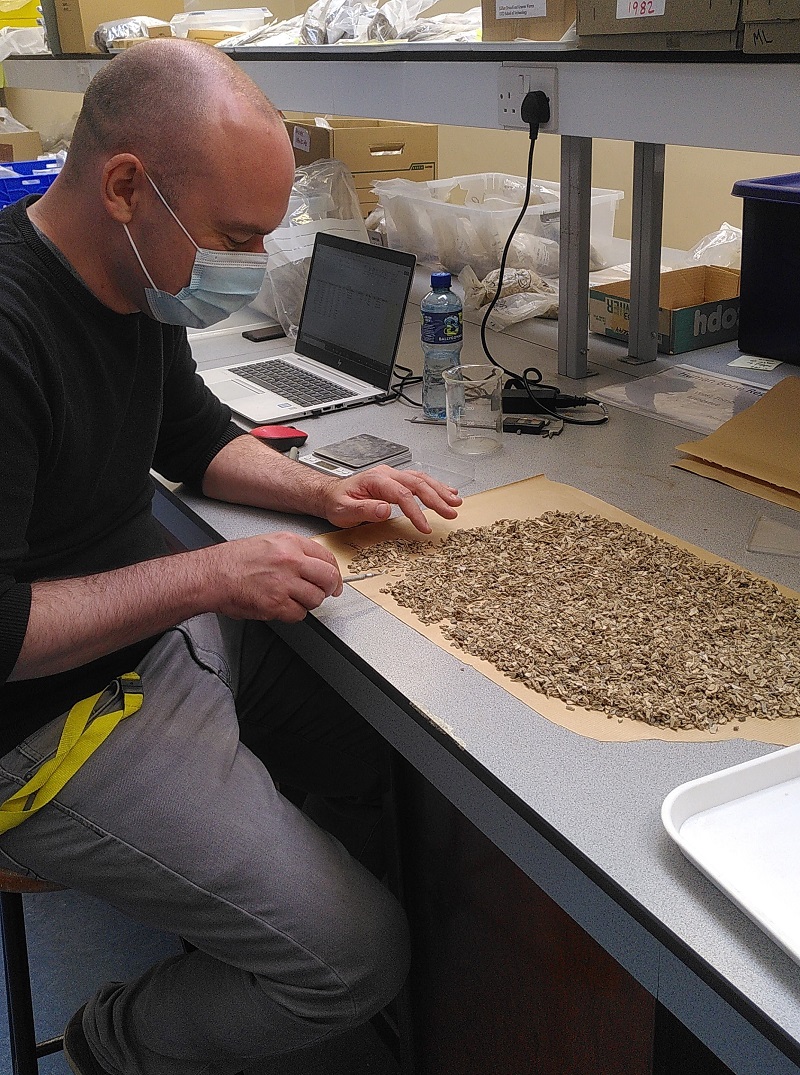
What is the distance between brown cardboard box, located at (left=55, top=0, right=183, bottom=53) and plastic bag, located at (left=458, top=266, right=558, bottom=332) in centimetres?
138

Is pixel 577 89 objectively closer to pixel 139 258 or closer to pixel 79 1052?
pixel 139 258

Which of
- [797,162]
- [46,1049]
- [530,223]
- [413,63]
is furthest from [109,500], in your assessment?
[797,162]

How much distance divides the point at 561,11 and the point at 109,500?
1.01 metres

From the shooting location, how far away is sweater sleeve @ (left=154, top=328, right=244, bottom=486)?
4.97ft

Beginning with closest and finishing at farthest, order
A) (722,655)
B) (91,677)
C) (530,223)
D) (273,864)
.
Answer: (722,655) < (273,864) < (91,677) < (530,223)

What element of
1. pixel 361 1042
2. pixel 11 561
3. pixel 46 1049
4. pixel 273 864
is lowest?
pixel 361 1042

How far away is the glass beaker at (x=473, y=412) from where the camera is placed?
63.3 inches

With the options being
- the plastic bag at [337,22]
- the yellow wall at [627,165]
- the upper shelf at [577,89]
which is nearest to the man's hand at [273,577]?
the upper shelf at [577,89]

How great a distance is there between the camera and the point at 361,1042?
5.37 ft

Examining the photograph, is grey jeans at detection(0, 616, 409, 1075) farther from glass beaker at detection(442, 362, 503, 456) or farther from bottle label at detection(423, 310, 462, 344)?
bottle label at detection(423, 310, 462, 344)

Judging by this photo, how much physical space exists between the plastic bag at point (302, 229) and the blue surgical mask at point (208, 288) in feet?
2.69

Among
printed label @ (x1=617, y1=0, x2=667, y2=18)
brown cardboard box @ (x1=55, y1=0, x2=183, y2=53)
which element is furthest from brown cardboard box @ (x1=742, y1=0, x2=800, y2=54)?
brown cardboard box @ (x1=55, y1=0, x2=183, y2=53)

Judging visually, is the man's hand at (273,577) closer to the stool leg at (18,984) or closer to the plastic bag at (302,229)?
the stool leg at (18,984)

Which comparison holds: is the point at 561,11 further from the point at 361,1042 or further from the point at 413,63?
the point at 361,1042
